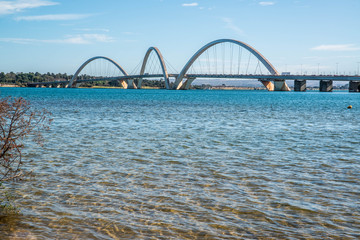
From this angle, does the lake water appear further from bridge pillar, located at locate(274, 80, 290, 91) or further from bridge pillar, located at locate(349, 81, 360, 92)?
bridge pillar, located at locate(349, 81, 360, 92)

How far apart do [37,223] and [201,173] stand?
4.77 meters

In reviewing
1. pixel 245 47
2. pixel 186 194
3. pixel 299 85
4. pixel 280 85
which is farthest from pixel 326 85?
pixel 186 194

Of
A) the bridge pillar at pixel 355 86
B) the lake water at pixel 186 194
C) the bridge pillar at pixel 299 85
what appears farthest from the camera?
the bridge pillar at pixel 299 85

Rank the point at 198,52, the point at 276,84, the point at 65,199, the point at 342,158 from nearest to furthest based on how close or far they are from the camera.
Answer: the point at 65,199 < the point at 342,158 < the point at 198,52 < the point at 276,84

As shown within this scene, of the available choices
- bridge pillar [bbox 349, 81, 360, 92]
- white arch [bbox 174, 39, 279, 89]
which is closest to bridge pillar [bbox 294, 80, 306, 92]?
bridge pillar [bbox 349, 81, 360, 92]

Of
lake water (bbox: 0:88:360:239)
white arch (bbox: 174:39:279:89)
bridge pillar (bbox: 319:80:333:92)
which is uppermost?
white arch (bbox: 174:39:279:89)

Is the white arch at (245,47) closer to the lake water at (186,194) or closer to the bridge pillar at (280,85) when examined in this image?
the bridge pillar at (280,85)

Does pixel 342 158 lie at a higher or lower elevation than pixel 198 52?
lower

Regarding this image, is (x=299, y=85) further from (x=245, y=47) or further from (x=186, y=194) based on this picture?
(x=186, y=194)

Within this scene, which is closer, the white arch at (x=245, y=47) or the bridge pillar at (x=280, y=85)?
the white arch at (x=245, y=47)

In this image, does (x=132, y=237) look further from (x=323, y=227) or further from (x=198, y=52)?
(x=198, y=52)

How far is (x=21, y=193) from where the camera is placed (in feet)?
27.0

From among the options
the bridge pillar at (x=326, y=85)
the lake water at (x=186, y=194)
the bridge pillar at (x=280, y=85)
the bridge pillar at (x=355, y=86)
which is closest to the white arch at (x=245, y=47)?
the bridge pillar at (x=280, y=85)

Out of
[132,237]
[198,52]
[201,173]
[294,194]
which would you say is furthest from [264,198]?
[198,52]
